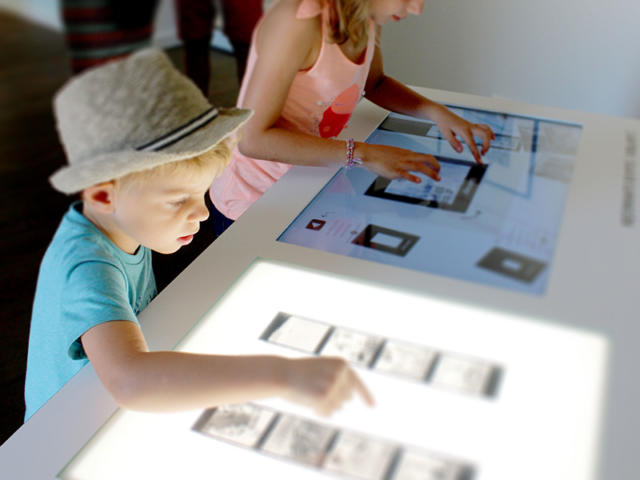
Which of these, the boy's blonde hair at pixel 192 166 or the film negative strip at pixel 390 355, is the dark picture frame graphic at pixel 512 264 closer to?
the film negative strip at pixel 390 355

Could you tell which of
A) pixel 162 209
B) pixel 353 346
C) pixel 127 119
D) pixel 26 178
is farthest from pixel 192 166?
pixel 26 178

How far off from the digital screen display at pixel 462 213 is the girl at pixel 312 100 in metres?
0.04

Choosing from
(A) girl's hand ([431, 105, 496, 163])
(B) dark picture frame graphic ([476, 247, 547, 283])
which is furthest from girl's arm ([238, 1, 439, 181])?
(B) dark picture frame graphic ([476, 247, 547, 283])

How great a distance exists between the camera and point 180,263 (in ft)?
6.43

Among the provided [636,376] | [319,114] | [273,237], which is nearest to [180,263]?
[319,114]

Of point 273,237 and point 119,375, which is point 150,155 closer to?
point 119,375

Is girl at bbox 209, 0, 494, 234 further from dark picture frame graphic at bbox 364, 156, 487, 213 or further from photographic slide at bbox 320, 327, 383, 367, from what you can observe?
photographic slide at bbox 320, 327, 383, 367

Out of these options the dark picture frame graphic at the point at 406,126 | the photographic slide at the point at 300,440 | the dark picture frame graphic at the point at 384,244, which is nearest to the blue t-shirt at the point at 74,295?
the photographic slide at the point at 300,440

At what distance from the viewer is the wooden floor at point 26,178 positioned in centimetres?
50

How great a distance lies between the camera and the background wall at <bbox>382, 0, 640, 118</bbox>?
180cm

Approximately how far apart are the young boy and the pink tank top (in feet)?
1.42

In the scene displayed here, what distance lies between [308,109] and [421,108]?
280 millimetres

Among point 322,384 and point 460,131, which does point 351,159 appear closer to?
point 460,131

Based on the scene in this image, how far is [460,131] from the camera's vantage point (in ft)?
4.42
